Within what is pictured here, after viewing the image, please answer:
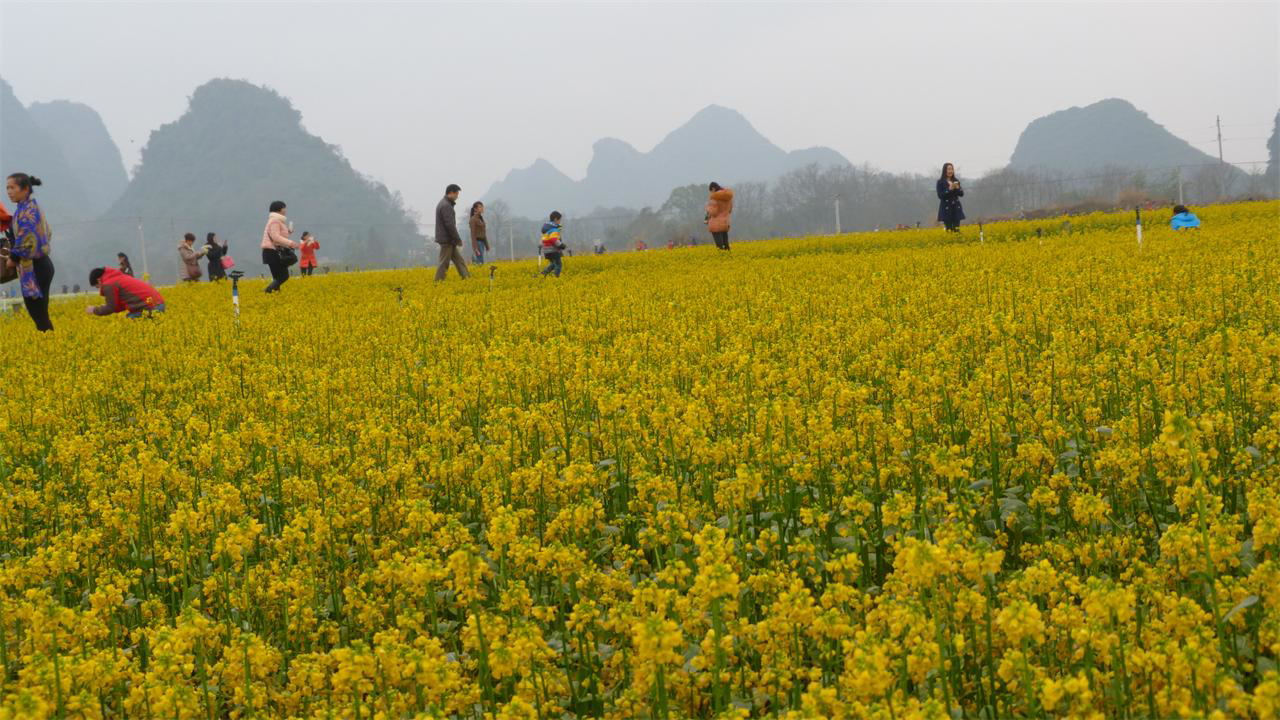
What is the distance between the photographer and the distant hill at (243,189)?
15975 cm

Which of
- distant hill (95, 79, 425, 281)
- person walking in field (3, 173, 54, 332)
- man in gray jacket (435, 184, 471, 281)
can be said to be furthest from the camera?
distant hill (95, 79, 425, 281)

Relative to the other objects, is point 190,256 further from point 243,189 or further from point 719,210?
point 243,189

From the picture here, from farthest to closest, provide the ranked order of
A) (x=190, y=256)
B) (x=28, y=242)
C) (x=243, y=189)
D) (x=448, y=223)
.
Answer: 1. (x=243, y=189)
2. (x=190, y=256)
3. (x=448, y=223)
4. (x=28, y=242)

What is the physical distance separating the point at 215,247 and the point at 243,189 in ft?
551

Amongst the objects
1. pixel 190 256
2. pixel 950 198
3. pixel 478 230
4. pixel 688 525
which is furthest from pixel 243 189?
pixel 688 525

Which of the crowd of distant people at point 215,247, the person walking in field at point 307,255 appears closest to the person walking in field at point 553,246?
the crowd of distant people at point 215,247

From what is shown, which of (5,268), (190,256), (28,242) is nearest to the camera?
(28,242)

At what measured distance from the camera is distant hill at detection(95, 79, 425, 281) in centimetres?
15975

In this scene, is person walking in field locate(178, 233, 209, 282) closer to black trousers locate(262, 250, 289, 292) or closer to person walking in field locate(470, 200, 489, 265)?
black trousers locate(262, 250, 289, 292)

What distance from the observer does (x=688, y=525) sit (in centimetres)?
441

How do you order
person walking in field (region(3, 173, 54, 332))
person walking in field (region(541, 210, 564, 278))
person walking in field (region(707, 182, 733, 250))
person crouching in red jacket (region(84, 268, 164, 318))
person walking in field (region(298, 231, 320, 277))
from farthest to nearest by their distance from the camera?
person walking in field (region(298, 231, 320, 277)), person walking in field (region(707, 182, 733, 250)), person walking in field (region(541, 210, 564, 278)), person crouching in red jacket (region(84, 268, 164, 318)), person walking in field (region(3, 173, 54, 332))

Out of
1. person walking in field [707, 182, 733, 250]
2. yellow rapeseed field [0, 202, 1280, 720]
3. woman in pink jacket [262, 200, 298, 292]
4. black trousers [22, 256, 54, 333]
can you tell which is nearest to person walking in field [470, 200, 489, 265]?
woman in pink jacket [262, 200, 298, 292]

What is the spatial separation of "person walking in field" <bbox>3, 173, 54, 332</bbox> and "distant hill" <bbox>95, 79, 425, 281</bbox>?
13525 cm

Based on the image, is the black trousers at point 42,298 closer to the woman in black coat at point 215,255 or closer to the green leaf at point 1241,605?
the green leaf at point 1241,605
